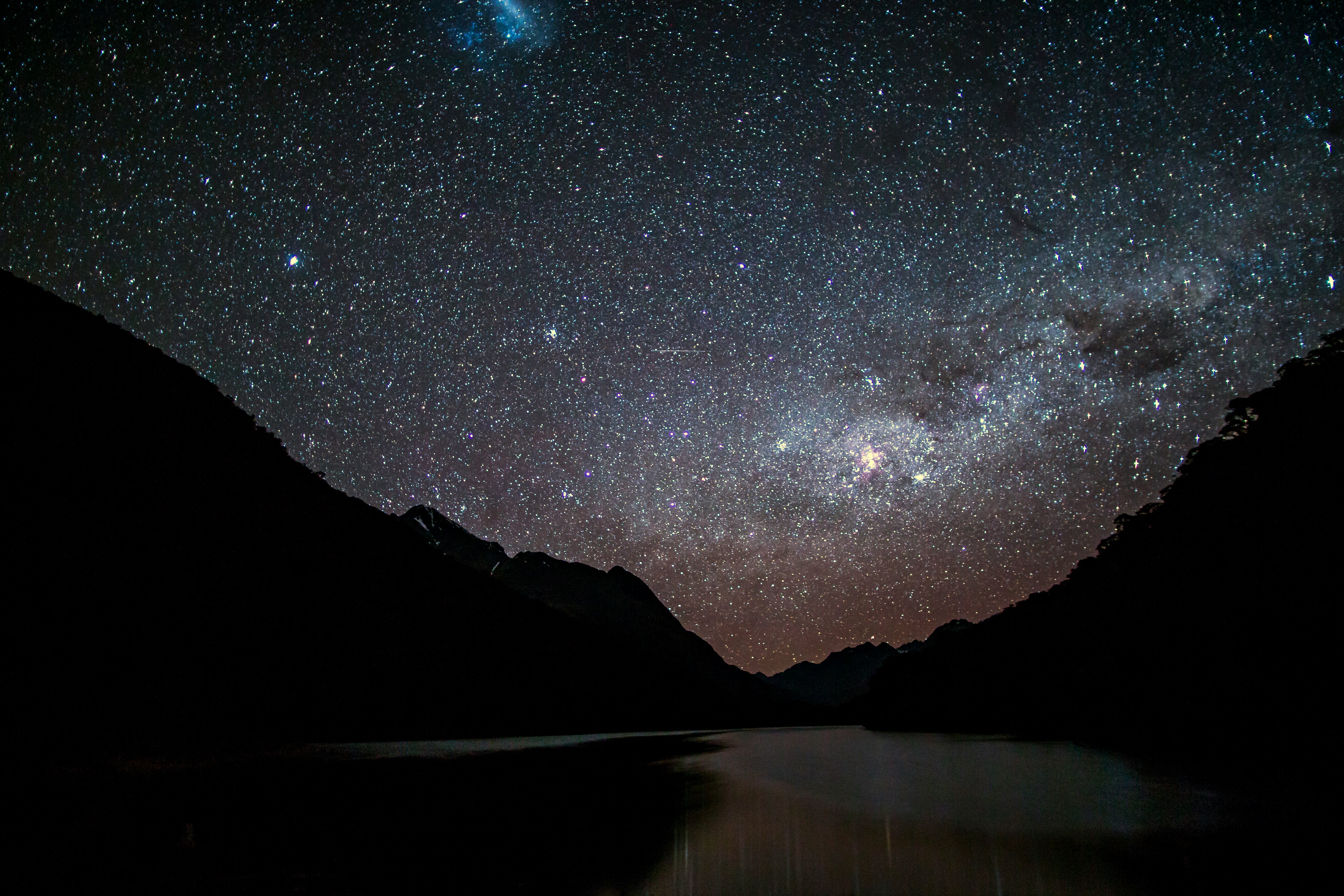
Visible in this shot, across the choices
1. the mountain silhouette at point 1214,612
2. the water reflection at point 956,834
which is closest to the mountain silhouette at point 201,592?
the water reflection at point 956,834

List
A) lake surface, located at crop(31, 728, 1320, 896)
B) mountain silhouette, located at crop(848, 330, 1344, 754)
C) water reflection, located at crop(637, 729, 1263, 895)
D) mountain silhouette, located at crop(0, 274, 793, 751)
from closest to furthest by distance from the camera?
lake surface, located at crop(31, 728, 1320, 896) → water reflection, located at crop(637, 729, 1263, 895) → mountain silhouette, located at crop(848, 330, 1344, 754) → mountain silhouette, located at crop(0, 274, 793, 751)

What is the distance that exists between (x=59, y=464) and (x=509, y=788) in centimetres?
6408

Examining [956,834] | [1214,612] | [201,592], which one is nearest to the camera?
[956,834]

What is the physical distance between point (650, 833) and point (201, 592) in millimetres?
68829

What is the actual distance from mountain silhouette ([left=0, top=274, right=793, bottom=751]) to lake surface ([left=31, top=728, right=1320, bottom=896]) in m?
19.9

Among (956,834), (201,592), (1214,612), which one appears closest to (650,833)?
(956,834)

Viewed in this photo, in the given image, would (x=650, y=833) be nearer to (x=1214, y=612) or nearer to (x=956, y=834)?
(x=956, y=834)

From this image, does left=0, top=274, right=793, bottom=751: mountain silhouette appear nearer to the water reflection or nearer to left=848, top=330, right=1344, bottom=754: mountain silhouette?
the water reflection

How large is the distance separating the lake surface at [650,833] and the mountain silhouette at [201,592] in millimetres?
19898

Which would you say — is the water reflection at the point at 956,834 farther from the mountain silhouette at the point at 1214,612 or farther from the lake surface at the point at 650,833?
the mountain silhouette at the point at 1214,612

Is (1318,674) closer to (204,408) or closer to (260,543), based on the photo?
(260,543)

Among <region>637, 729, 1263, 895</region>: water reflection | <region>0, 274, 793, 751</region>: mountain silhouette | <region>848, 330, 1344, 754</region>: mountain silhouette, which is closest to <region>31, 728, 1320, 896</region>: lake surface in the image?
<region>637, 729, 1263, 895</region>: water reflection

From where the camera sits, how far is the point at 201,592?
6569cm

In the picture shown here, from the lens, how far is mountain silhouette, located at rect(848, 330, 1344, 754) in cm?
3478
